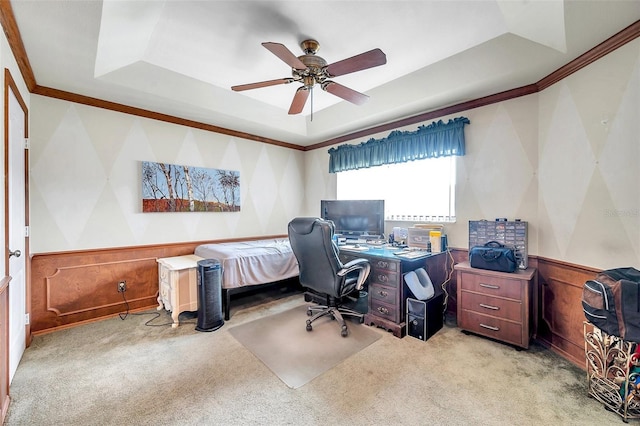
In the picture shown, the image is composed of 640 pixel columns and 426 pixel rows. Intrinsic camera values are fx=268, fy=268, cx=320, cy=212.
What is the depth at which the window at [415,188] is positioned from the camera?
327 centimetres

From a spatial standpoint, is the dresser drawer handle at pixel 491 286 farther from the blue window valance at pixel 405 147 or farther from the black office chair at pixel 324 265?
the blue window valance at pixel 405 147

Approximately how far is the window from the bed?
159cm

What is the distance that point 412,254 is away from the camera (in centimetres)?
284

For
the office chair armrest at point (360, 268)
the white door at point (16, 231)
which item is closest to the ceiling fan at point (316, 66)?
the office chair armrest at point (360, 268)

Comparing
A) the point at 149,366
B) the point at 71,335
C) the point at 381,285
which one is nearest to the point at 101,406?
the point at 149,366

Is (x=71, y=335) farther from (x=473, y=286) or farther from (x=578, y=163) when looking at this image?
(x=578, y=163)

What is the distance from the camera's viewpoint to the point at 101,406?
1689 millimetres

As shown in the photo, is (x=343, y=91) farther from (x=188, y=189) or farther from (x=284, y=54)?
(x=188, y=189)

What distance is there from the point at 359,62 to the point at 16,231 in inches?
117

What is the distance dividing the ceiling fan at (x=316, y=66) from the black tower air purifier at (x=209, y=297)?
5.92ft

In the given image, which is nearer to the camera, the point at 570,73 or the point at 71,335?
the point at 570,73

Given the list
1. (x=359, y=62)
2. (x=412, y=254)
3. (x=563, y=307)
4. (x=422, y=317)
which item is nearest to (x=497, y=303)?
(x=563, y=307)

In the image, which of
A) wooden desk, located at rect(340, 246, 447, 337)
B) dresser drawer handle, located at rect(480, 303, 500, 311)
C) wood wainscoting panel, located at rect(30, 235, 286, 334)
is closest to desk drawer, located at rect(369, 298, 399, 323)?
wooden desk, located at rect(340, 246, 447, 337)

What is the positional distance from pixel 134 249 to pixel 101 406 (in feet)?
6.30
